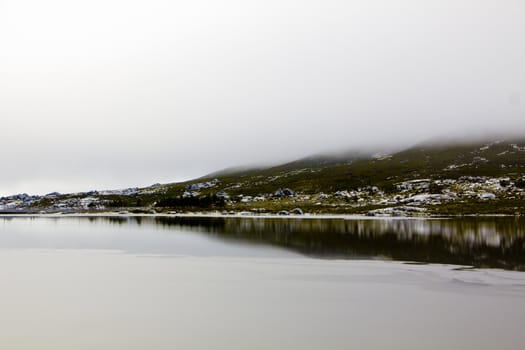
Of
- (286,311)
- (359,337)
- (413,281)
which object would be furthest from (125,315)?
(413,281)

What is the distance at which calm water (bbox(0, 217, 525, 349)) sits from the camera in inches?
571

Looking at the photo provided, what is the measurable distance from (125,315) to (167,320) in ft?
5.70

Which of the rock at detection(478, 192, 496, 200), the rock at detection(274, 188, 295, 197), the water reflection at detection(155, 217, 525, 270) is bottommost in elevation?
the water reflection at detection(155, 217, 525, 270)

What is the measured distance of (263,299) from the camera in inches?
787

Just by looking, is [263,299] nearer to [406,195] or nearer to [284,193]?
[406,195]

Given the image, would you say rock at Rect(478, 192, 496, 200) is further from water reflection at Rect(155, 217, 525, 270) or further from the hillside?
water reflection at Rect(155, 217, 525, 270)

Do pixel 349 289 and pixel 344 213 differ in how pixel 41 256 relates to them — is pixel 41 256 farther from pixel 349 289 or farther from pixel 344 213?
pixel 344 213

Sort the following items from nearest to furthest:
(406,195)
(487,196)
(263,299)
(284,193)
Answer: (263,299) → (487,196) → (406,195) → (284,193)

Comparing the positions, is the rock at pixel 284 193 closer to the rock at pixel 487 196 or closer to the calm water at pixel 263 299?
the rock at pixel 487 196

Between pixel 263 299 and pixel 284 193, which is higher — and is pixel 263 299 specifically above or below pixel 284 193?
below

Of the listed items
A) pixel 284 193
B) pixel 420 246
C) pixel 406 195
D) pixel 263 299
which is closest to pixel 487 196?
pixel 406 195

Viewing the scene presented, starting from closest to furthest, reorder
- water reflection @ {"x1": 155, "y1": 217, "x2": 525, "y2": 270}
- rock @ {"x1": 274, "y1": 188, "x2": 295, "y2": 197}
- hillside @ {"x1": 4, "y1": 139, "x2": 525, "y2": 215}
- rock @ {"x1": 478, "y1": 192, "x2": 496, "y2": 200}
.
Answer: water reflection @ {"x1": 155, "y1": 217, "x2": 525, "y2": 270} → hillside @ {"x1": 4, "y1": 139, "x2": 525, "y2": 215} → rock @ {"x1": 478, "y1": 192, "x2": 496, "y2": 200} → rock @ {"x1": 274, "y1": 188, "x2": 295, "y2": 197}

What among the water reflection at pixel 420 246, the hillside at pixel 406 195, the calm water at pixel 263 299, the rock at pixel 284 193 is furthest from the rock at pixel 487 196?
the calm water at pixel 263 299

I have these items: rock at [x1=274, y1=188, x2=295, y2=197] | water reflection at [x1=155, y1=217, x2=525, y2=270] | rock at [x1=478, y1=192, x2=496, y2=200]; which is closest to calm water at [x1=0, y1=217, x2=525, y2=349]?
water reflection at [x1=155, y1=217, x2=525, y2=270]
